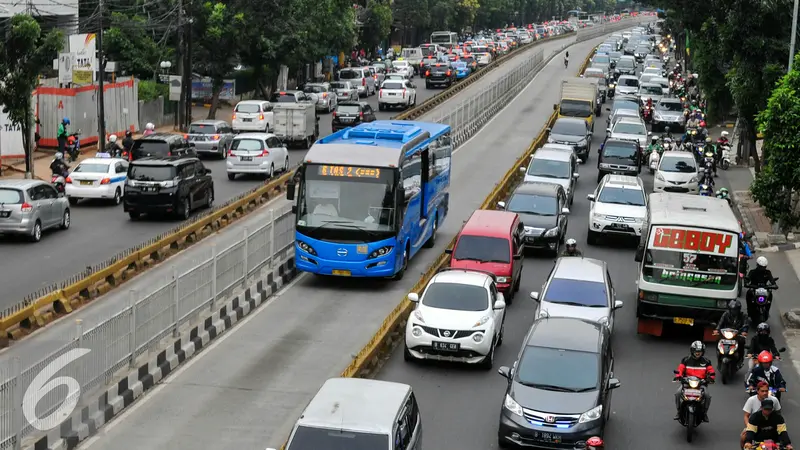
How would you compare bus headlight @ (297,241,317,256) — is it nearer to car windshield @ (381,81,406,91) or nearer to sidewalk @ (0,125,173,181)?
sidewalk @ (0,125,173,181)

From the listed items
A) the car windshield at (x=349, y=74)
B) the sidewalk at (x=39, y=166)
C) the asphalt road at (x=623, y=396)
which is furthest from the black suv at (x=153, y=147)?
the car windshield at (x=349, y=74)

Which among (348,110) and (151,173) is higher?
(348,110)

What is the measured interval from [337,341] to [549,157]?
57.3ft

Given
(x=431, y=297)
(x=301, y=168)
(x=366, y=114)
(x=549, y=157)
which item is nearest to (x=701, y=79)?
(x=366, y=114)

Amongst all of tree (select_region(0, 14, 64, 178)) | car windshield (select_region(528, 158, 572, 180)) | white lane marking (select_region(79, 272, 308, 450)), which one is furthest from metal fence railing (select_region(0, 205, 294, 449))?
tree (select_region(0, 14, 64, 178))

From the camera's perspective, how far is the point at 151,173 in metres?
32.4

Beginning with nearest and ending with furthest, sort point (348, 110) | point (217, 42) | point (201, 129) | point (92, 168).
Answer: point (92, 168), point (201, 129), point (348, 110), point (217, 42)

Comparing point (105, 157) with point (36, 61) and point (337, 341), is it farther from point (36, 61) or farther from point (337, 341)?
point (337, 341)

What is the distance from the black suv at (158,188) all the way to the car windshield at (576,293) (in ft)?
46.9

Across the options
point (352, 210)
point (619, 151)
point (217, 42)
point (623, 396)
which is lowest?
point (623, 396)

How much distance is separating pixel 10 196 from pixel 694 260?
1731 cm

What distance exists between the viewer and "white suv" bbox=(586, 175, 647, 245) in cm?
3047

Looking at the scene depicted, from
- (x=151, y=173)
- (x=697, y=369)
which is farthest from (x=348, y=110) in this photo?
(x=697, y=369)

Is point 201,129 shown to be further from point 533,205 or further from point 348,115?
point 533,205
